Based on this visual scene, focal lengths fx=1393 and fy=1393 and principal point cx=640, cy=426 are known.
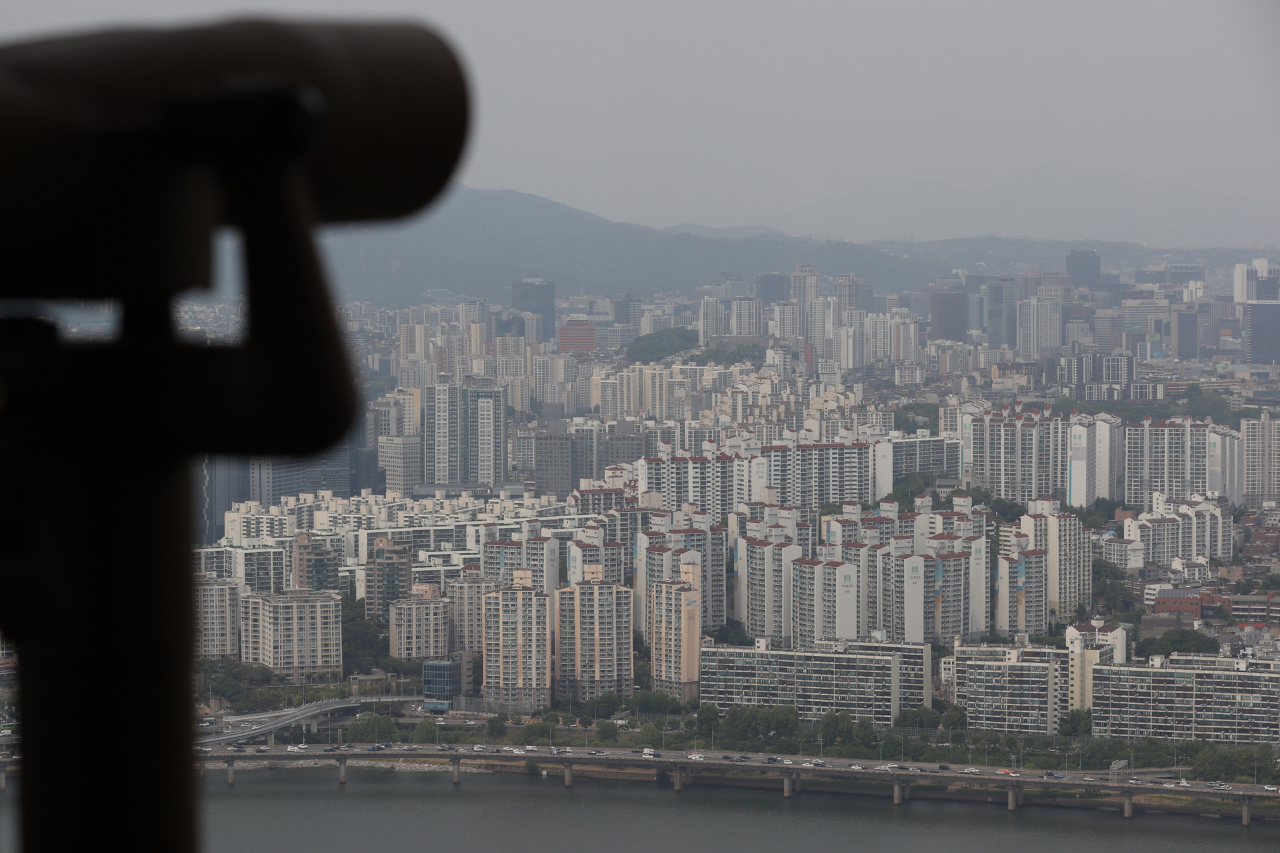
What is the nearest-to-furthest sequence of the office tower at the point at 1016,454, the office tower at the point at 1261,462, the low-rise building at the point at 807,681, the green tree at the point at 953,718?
the green tree at the point at 953,718 < the low-rise building at the point at 807,681 < the office tower at the point at 1261,462 < the office tower at the point at 1016,454

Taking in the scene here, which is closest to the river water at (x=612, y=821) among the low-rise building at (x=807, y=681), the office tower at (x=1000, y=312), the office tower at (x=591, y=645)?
the low-rise building at (x=807, y=681)

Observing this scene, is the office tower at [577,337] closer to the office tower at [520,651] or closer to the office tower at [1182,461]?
the office tower at [1182,461]

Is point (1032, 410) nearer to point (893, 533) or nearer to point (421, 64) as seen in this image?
point (893, 533)

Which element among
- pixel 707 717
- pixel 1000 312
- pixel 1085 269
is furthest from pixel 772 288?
pixel 707 717

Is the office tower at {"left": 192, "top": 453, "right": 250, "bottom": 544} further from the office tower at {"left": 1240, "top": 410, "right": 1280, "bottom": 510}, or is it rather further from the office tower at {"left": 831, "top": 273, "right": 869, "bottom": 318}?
the office tower at {"left": 831, "top": 273, "right": 869, "bottom": 318}

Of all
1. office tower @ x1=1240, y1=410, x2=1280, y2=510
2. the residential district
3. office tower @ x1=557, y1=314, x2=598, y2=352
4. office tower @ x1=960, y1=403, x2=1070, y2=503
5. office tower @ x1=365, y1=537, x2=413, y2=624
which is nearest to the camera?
the residential district

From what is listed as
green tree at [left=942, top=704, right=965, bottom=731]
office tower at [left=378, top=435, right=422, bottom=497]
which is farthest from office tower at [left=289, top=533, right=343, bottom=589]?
green tree at [left=942, top=704, right=965, bottom=731]
